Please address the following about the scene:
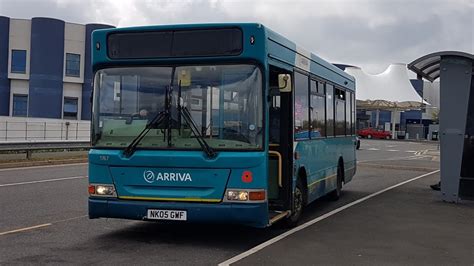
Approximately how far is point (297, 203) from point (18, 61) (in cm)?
4958

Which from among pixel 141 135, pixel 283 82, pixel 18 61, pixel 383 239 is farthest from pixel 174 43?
pixel 18 61

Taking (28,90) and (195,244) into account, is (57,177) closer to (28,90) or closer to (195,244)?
(195,244)

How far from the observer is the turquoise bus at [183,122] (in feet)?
24.7

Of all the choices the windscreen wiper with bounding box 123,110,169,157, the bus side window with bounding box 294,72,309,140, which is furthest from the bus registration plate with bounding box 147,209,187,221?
the bus side window with bounding box 294,72,309,140

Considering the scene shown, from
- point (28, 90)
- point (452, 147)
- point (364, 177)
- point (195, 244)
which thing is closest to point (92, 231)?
point (195, 244)

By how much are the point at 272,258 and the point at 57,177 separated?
1133cm

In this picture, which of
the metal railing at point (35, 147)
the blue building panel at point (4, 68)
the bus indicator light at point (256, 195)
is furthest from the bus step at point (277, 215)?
the blue building panel at point (4, 68)

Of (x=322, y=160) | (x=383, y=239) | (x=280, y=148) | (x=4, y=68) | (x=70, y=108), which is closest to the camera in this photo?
(x=383, y=239)

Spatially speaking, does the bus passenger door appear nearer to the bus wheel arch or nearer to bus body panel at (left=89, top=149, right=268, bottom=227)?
the bus wheel arch

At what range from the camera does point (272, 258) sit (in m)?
7.12

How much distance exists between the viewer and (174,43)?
7.82 meters

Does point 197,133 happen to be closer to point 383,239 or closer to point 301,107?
point 301,107

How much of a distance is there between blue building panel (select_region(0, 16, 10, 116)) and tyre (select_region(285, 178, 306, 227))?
4896 cm

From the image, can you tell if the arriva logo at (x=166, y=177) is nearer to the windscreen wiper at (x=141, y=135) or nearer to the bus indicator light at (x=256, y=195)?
the windscreen wiper at (x=141, y=135)
